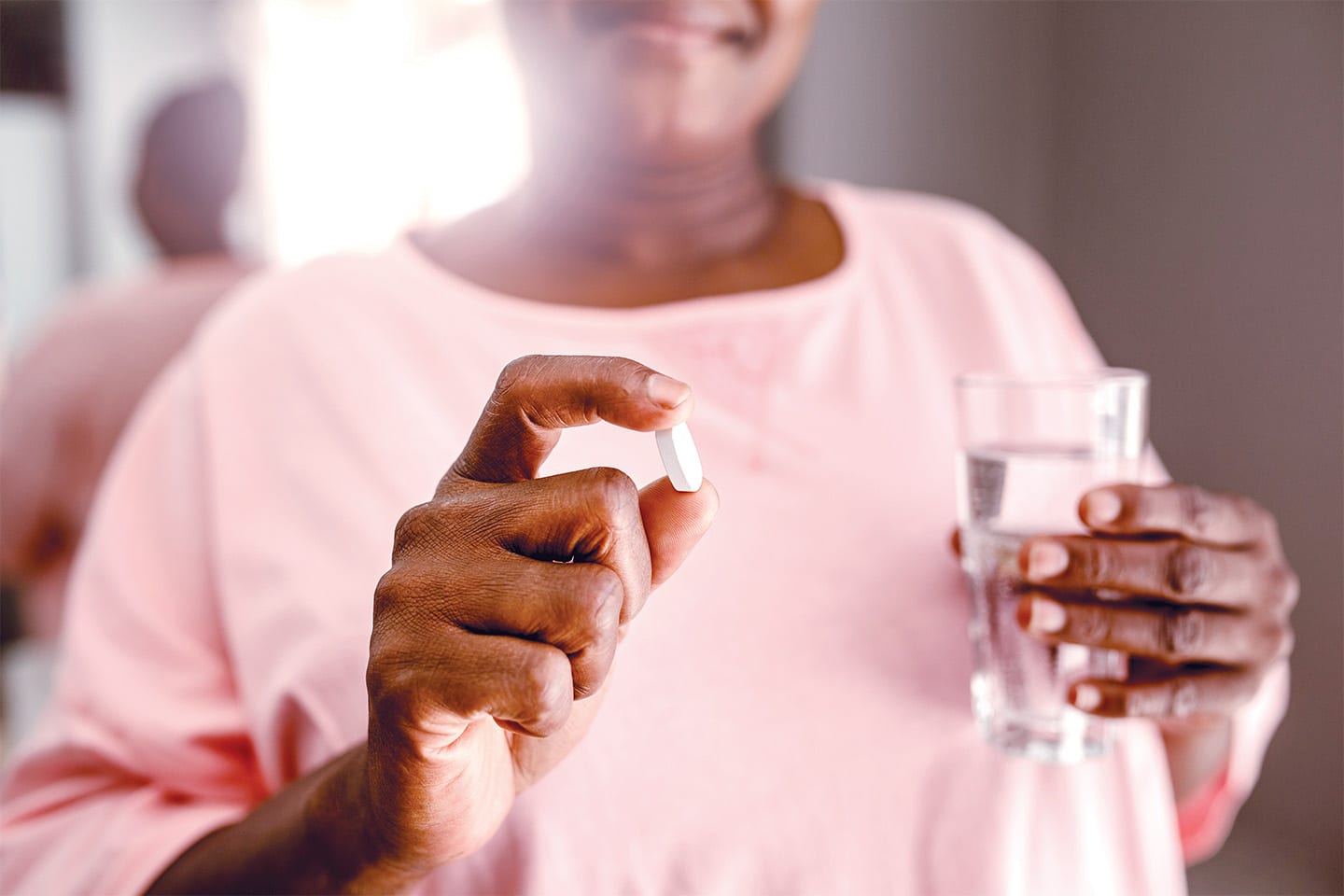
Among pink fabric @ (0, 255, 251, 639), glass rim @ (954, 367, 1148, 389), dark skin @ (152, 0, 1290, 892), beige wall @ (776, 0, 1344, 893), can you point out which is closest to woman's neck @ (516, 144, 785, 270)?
dark skin @ (152, 0, 1290, 892)

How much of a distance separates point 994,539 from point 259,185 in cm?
120

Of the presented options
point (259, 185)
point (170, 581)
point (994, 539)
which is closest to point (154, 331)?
point (259, 185)

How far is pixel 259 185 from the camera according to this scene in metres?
1.30

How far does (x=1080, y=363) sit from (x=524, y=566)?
41 centimetres

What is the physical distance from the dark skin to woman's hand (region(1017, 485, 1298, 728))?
18 centimetres

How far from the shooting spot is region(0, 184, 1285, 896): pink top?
1.17ft

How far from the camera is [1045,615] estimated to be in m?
0.35

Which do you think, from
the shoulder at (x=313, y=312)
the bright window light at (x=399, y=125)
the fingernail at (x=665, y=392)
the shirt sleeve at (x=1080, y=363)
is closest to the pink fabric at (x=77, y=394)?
the bright window light at (x=399, y=125)

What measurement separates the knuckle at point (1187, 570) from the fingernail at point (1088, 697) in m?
0.05

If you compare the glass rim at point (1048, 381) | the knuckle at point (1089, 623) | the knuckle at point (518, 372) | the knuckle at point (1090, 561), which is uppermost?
the knuckle at point (518, 372)

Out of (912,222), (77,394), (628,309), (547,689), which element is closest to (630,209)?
(628,309)

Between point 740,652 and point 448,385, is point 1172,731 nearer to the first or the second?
point 740,652

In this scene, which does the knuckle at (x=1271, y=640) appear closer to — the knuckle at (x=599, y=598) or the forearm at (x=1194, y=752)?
the forearm at (x=1194, y=752)

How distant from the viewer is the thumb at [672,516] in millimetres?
226
